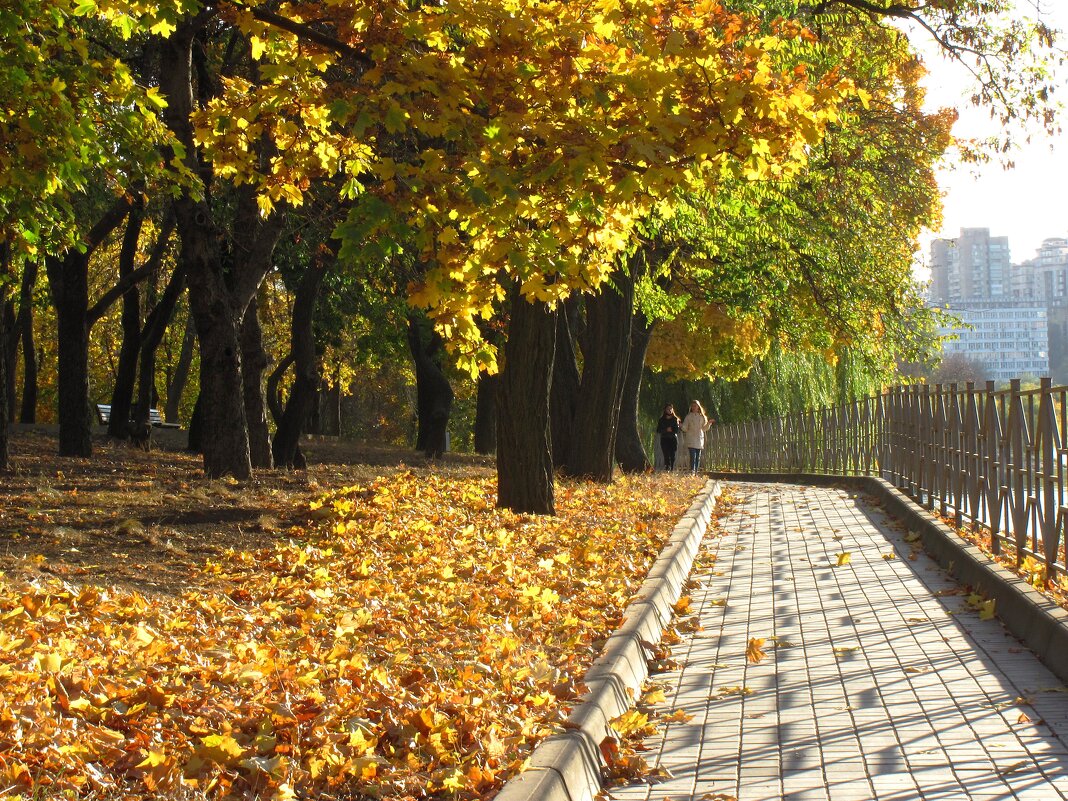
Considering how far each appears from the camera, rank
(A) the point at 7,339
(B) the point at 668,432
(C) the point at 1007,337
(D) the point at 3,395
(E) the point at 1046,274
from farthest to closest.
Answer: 1. (E) the point at 1046,274
2. (C) the point at 1007,337
3. (B) the point at 668,432
4. (A) the point at 7,339
5. (D) the point at 3,395

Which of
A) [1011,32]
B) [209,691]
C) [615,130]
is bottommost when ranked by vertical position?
[209,691]

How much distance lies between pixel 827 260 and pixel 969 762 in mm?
18183

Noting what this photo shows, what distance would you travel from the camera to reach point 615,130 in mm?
8055

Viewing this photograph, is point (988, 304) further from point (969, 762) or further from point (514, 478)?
point (969, 762)

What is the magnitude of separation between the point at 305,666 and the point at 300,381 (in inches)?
567

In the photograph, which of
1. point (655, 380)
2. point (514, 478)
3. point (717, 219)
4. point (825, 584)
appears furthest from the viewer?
point (655, 380)

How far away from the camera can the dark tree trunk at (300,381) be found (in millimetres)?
19781

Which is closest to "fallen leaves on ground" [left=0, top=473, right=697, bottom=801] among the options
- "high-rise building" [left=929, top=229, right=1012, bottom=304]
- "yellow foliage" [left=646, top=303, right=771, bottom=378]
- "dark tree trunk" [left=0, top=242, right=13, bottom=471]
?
"dark tree trunk" [left=0, top=242, right=13, bottom=471]

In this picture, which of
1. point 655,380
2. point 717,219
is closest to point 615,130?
point 717,219

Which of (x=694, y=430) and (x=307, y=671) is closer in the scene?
(x=307, y=671)

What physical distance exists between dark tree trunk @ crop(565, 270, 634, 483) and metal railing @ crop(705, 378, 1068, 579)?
4030mm

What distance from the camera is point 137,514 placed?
1111 cm

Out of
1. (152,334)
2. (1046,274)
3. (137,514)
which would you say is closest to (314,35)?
(137,514)

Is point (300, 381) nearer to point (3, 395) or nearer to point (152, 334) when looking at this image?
point (3, 395)
